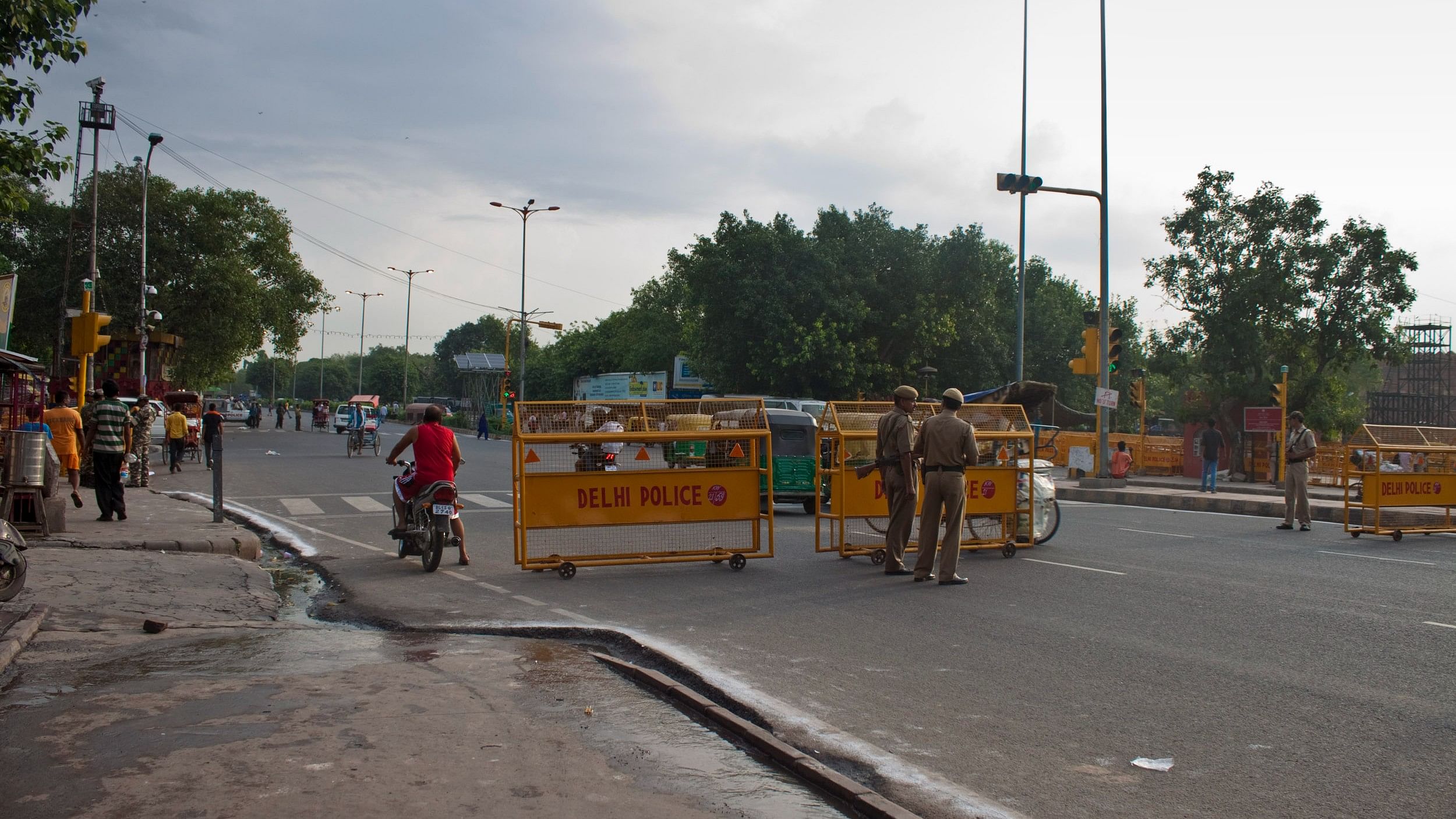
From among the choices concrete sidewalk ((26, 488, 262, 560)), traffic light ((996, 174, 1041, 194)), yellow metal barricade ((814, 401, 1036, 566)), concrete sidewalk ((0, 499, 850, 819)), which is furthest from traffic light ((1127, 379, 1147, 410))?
concrete sidewalk ((0, 499, 850, 819))

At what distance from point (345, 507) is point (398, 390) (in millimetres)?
129125

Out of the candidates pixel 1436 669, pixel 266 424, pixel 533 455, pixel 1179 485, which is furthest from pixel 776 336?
pixel 266 424

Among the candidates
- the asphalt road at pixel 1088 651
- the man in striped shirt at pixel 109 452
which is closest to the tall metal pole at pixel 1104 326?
the asphalt road at pixel 1088 651

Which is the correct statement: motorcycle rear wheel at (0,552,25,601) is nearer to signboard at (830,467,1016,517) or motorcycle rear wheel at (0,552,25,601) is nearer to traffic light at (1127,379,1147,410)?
signboard at (830,467,1016,517)

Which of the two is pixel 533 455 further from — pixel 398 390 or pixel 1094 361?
pixel 398 390

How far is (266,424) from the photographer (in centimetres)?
7438

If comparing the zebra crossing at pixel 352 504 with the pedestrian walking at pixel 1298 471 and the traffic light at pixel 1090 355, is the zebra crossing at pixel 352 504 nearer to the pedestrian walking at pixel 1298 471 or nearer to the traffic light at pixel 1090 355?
the pedestrian walking at pixel 1298 471

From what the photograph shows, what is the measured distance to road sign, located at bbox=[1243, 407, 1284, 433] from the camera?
91.1 feet

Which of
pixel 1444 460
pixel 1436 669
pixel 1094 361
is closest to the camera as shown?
pixel 1436 669

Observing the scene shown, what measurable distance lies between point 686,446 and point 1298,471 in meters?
10.4

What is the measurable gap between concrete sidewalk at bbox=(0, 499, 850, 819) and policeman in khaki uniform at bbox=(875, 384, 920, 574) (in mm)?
4428

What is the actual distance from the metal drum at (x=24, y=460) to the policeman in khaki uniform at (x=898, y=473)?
8.74m

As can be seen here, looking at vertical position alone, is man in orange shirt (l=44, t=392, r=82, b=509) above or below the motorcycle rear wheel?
above

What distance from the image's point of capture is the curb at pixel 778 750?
4.00 m
